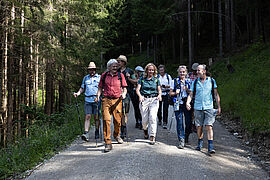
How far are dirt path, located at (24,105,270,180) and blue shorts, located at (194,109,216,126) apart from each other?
77cm

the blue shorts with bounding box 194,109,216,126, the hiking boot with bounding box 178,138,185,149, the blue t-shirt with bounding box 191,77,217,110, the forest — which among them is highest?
the forest

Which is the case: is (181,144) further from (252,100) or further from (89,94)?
(252,100)

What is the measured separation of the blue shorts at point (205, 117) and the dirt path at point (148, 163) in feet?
2.54

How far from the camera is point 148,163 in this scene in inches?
224

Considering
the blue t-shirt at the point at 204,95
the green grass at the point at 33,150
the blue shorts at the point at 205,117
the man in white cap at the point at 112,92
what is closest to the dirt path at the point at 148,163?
the green grass at the point at 33,150

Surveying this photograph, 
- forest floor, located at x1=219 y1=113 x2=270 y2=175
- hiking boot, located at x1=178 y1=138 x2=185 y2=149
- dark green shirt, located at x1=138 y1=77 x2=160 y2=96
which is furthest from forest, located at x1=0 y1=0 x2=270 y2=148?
forest floor, located at x1=219 y1=113 x2=270 y2=175

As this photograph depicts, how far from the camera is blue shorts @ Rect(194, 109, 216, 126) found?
7.00m

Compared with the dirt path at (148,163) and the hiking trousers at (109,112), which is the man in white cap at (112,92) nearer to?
the hiking trousers at (109,112)

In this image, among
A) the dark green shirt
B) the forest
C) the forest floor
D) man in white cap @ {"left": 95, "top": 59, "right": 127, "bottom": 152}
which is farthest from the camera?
the forest

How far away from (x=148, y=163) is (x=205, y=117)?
88.2 inches

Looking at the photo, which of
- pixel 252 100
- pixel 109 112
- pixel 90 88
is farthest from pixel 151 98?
pixel 252 100

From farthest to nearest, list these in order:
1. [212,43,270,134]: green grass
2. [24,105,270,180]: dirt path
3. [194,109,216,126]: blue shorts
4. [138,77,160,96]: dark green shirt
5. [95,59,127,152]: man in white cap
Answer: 1. [212,43,270,134]: green grass
2. [138,77,160,96]: dark green shirt
3. [95,59,127,152]: man in white cap
4. [194,109,216,126]: blue shorts
5. [24,105,270,180]: dirt path

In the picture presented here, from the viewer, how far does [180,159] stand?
20.2 feet

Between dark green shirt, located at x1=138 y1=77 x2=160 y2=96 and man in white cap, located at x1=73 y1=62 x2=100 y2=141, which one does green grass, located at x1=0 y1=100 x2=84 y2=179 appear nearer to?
man in white cap, located at x1=73 y1=62 x2=100 y2=141
